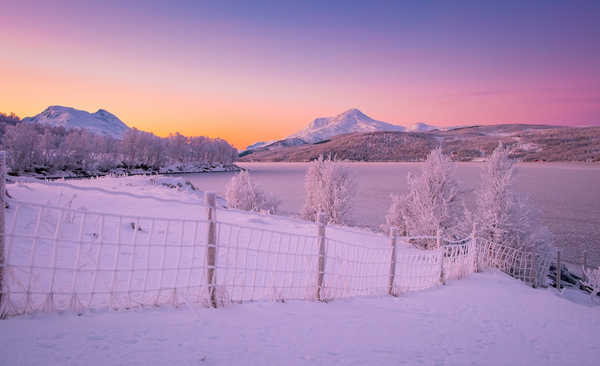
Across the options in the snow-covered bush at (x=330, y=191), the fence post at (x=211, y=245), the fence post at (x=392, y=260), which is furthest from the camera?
the snow-covered bush at (x=330, y=191)

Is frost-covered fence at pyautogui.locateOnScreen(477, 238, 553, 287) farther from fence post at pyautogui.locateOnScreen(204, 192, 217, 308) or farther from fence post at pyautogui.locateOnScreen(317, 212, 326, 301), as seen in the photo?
fence post at pyautogui.locateOnScreen(204, 192, 217, 308)

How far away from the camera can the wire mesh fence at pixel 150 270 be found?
143 inches

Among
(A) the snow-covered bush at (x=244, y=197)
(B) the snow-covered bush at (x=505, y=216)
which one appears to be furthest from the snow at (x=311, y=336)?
(A) the snow-covered bush at (x=244, y=197)

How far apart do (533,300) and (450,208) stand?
1086 centimetres

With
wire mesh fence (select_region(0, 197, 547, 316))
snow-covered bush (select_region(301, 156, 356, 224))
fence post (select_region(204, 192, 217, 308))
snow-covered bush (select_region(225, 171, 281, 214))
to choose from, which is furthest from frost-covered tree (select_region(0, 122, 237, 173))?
fence post (select_region(204, 192, 217, 308))

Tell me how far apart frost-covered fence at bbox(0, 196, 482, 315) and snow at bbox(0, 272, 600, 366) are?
0.27 meters

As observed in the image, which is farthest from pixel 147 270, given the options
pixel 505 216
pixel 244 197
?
pixel 244 197

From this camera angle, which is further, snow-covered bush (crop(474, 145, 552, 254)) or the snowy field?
snow-covered bush (crop(474, 145, 552, 254))

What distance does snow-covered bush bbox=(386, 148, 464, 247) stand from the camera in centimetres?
1748

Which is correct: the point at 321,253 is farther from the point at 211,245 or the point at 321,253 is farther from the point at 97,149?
the point at 97,149

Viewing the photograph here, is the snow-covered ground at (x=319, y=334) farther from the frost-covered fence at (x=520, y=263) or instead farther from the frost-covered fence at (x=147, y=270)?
the frost-covered fence at (x=520, y=263)

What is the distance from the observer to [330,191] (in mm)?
23844

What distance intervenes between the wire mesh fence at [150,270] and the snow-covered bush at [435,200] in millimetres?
6764

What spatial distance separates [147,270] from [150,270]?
2.69ft
